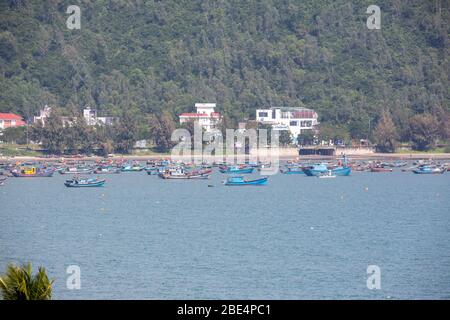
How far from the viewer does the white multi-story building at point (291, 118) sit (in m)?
178

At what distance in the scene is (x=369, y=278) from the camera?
142ft

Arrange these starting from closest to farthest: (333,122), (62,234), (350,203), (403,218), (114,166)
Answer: (62,234) → (403,218) → (350,203) → (114,166) → (333,122)

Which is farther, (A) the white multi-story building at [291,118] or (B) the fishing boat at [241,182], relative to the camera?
(A) the white multi-story building at [291,118]

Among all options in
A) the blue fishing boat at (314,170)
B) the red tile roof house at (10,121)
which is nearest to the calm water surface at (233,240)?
the blue fishing boat at (314,170)

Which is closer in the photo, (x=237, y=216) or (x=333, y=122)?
(x=237, y=216)

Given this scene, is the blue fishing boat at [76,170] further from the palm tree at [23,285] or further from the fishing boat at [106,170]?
the palm tree at [23,285]

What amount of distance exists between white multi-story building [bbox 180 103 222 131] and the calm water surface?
200 ft

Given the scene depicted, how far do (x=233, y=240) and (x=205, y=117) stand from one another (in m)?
116

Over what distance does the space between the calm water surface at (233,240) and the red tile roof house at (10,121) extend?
6737 cm

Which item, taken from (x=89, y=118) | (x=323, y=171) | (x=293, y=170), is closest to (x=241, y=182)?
(x=323, y=171)
